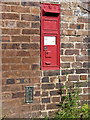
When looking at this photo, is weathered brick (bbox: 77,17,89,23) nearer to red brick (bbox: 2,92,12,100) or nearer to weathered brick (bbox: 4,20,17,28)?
weathered brick (bbox: 4,20,17,28)

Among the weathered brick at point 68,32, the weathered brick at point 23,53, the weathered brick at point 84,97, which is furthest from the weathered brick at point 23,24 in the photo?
the weathered brick at point 84,97

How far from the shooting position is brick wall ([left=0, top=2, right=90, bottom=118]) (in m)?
3.58

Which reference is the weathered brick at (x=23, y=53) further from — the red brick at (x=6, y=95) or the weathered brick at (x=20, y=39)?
the red brick at (x=6, y=95)

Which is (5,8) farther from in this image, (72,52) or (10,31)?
(72,52)

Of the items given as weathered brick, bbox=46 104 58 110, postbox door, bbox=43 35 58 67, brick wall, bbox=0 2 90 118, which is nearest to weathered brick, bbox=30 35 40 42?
brick wall, bbox=0 2 90 118

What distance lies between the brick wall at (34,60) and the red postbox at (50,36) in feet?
0.28

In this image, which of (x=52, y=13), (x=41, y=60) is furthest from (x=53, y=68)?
(x=52, y=13)

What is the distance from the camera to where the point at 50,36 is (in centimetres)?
379

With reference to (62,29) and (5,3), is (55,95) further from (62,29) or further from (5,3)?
(5,3)

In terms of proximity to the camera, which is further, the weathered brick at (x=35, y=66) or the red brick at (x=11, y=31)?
the weathered brick at (x=35, y=66)

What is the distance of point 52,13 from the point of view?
376 centimetres

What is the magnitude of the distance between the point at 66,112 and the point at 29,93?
2.56 ft

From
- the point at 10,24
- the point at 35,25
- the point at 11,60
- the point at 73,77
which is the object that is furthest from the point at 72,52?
the point at 10,24

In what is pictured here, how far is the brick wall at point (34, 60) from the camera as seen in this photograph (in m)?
3.58
